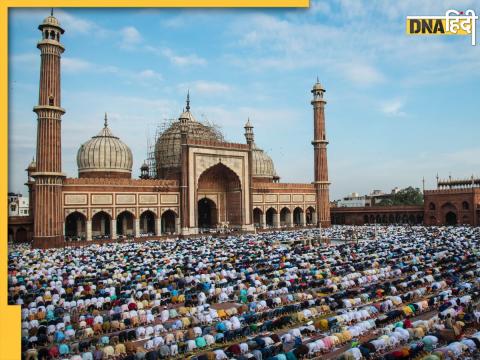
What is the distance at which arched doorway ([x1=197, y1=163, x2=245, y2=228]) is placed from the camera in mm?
39844

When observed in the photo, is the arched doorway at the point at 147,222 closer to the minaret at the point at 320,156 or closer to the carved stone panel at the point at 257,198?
the carved stone panel at the point at 257,198

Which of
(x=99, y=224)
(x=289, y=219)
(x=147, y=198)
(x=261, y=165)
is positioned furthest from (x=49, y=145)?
(x=261, y=165)

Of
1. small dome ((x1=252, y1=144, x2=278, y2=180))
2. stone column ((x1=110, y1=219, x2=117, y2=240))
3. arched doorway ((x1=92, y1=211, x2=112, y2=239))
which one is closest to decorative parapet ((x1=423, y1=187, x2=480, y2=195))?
small dome ((x1=252, y1=144, x2=278, y2=180))

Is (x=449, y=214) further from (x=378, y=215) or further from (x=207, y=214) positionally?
(x=207, y=214)

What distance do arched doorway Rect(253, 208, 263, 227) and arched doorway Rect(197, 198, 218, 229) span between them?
4468 millimetres

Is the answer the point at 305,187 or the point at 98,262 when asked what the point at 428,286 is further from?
the point at 305,187

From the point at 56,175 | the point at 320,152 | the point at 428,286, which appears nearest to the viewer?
the point at 428,286

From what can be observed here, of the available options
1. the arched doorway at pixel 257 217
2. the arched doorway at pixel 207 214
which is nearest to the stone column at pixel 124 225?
the arched doorway at pixel 207 214

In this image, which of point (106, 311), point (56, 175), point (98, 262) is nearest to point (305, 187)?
point (56, 175)

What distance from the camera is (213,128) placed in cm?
4669

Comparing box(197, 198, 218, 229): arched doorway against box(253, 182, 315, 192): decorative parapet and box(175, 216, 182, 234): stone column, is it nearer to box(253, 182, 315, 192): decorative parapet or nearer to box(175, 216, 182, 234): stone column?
box(253, 182, 315, 192): decorative parapet

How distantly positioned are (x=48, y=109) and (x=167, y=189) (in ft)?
36.7

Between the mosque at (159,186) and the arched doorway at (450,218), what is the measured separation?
11.6 metres

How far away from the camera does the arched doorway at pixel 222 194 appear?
39.8 metres
